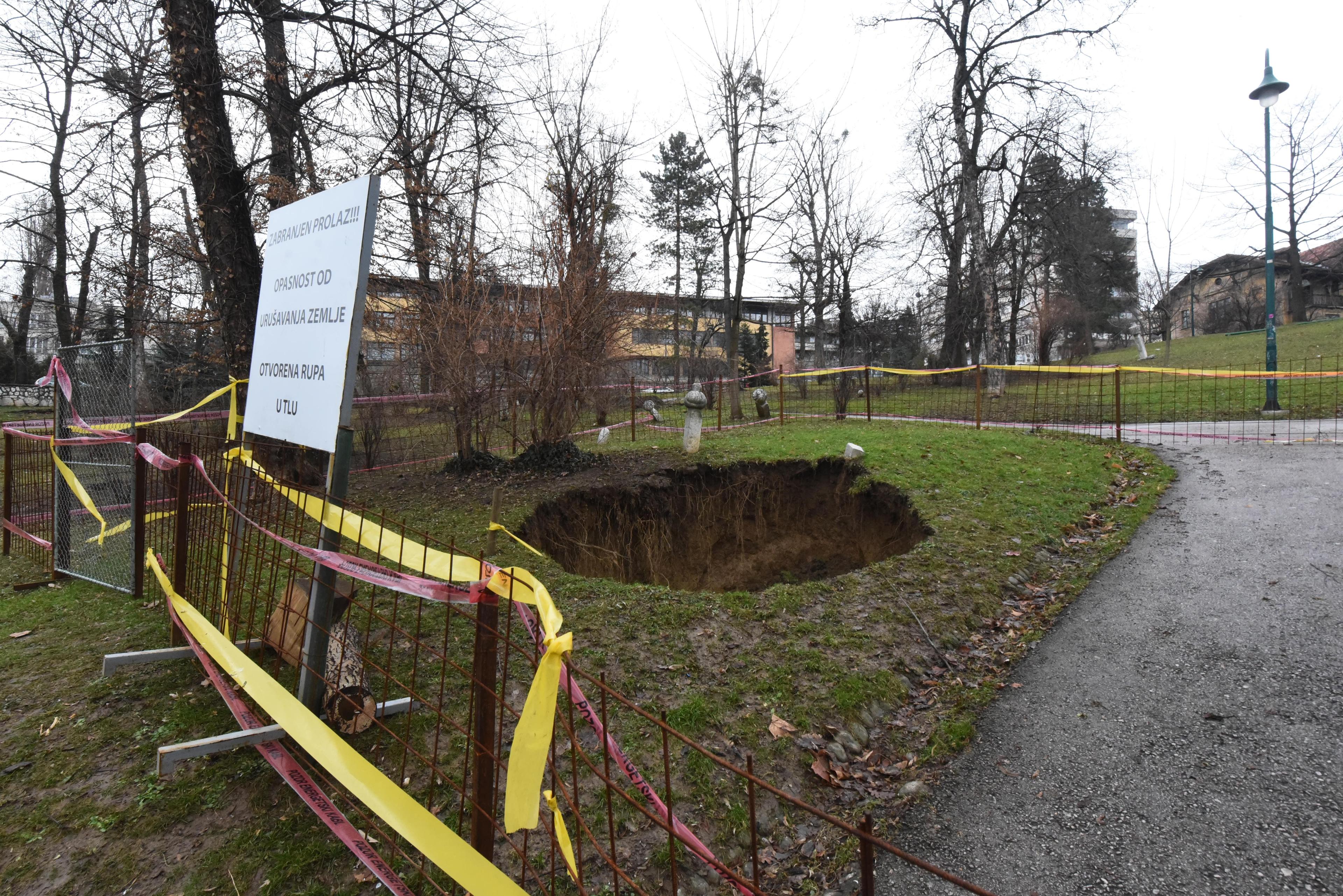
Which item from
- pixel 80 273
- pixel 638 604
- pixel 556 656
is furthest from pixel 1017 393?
pixel 80 273

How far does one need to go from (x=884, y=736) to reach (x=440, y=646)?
2591 mm

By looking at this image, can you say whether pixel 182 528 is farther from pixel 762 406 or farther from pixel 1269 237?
pixel 1269 237

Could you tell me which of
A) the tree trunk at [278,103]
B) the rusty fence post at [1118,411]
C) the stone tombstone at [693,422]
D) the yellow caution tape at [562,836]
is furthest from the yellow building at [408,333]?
the rusty fence post at [1118,411]

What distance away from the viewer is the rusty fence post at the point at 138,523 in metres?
4.07

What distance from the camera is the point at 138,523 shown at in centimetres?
439

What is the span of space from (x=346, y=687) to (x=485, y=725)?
1.66 m

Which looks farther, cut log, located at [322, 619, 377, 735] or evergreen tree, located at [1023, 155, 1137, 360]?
evergreen tree, located at [1023, 155, 1137, 360]

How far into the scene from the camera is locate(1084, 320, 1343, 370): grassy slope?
2180 cm

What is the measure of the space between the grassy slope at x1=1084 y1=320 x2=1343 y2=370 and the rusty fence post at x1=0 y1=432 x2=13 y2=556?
26.5 meters

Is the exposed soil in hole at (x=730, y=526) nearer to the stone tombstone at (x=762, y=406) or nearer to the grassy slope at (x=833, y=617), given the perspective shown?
the grassy slope at (x=833, y=617)

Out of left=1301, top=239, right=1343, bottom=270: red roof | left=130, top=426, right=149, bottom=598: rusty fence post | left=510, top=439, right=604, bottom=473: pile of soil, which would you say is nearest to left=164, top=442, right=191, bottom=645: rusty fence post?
left=130, top=426, right=149, bottom=598: rusty fence post

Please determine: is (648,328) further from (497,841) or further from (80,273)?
(80,273)

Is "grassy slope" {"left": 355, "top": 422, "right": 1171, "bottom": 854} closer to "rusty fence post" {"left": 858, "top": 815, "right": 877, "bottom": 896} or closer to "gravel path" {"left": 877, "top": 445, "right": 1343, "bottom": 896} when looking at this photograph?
"gravel path" {"left": 877, "top": 445, "right": 1343, "bottom": 896}

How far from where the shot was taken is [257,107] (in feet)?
25.7
